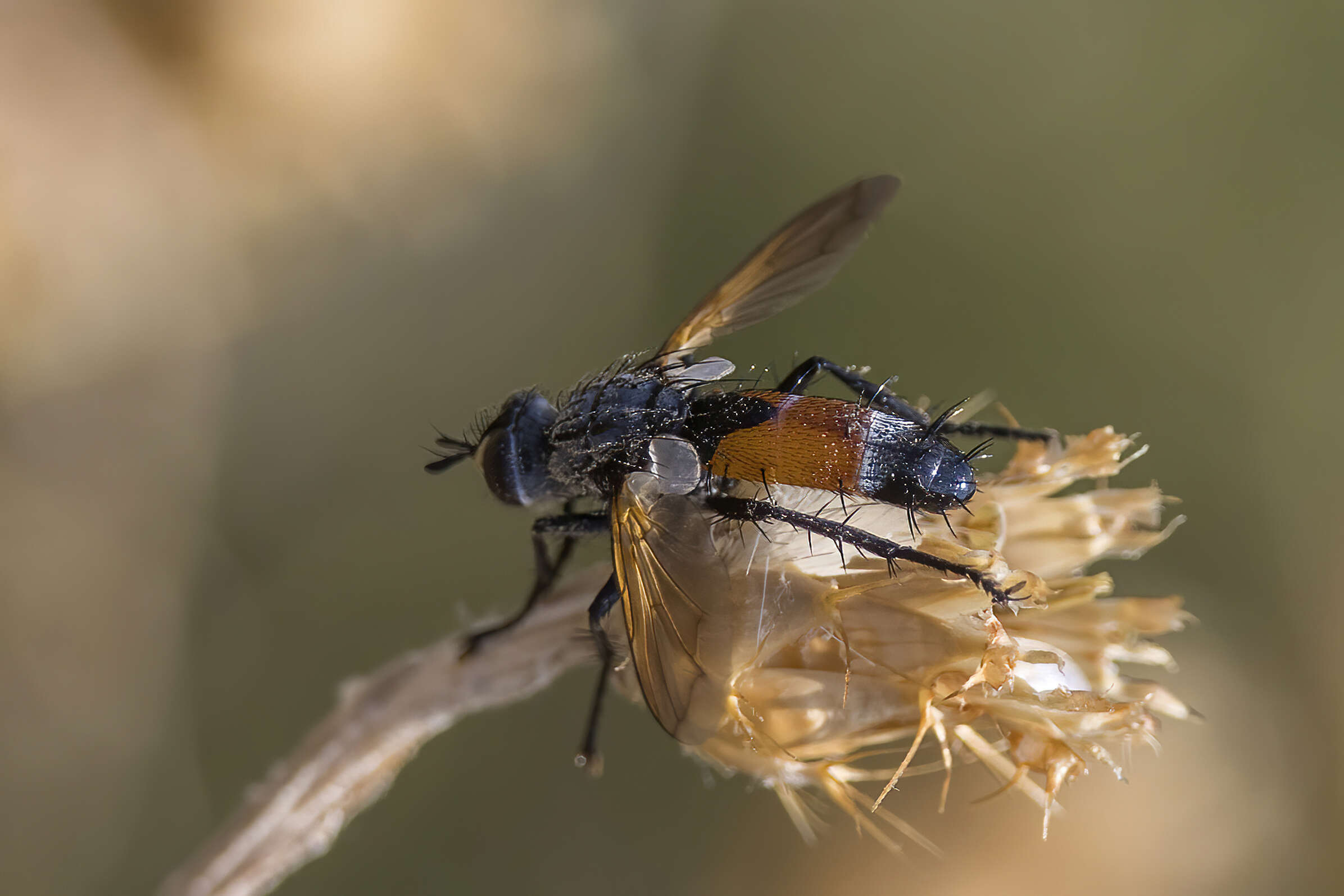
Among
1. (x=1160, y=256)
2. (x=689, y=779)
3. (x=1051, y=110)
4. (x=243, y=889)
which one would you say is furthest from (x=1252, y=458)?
(x=243, y=889)

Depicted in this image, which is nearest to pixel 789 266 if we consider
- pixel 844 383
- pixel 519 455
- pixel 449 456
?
pixel 844 383

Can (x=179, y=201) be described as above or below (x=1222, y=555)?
above

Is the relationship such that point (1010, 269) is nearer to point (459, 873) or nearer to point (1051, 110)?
point (1051, 110)

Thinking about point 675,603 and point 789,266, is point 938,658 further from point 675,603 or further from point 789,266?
point 789,266

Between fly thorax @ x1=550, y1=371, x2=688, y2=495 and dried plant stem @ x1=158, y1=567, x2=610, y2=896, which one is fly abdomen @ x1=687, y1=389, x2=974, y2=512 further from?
dried plant stem @ x1=158, y1=567, x2=610, y2=896

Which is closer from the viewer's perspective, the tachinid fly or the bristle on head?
the tachinid fly

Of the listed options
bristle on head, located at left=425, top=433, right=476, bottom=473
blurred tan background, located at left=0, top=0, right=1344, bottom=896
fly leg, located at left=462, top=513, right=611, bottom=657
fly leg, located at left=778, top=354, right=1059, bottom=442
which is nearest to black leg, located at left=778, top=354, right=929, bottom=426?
fly leg, located at left=778, top=354, right=1059, bottom=442

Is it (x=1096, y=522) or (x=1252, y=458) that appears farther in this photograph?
(x=1252, y=458)

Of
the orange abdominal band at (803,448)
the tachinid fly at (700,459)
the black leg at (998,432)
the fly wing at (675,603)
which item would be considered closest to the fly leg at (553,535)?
the tachinid fly at (700,459)
